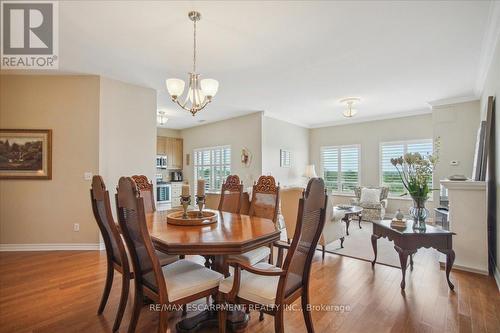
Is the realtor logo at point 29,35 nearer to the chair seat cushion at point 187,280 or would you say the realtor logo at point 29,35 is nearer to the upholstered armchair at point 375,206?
the chair seat cushion at point 187,280

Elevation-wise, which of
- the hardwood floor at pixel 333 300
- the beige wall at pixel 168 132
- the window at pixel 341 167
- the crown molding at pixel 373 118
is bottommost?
the hardwood floor at pixel 333 300

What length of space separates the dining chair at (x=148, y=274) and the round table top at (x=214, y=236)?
0.44 ft

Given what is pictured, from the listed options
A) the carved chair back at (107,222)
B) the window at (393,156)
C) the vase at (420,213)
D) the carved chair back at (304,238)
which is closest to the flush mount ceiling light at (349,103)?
the window at (393,156)

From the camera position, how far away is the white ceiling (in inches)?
92.8

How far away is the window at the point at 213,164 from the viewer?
7277 millimetres

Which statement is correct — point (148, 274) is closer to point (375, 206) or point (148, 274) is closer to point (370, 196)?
point (375, 206)

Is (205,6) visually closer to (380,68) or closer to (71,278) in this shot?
(380,68)

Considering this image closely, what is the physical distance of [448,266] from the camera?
8.71 feet

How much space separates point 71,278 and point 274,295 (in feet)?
8.67

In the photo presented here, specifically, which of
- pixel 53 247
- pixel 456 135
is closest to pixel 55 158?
pixel 53 247

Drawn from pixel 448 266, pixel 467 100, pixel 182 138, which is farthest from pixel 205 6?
pixel 182 138

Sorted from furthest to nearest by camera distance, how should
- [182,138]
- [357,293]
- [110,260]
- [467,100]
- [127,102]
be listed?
[182,138] < [467,100] < [127,102] < [357,293] < [110,260]

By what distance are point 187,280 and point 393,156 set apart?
6603 millimetres

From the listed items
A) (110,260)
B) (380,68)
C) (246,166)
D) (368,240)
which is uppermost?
(380,68)
